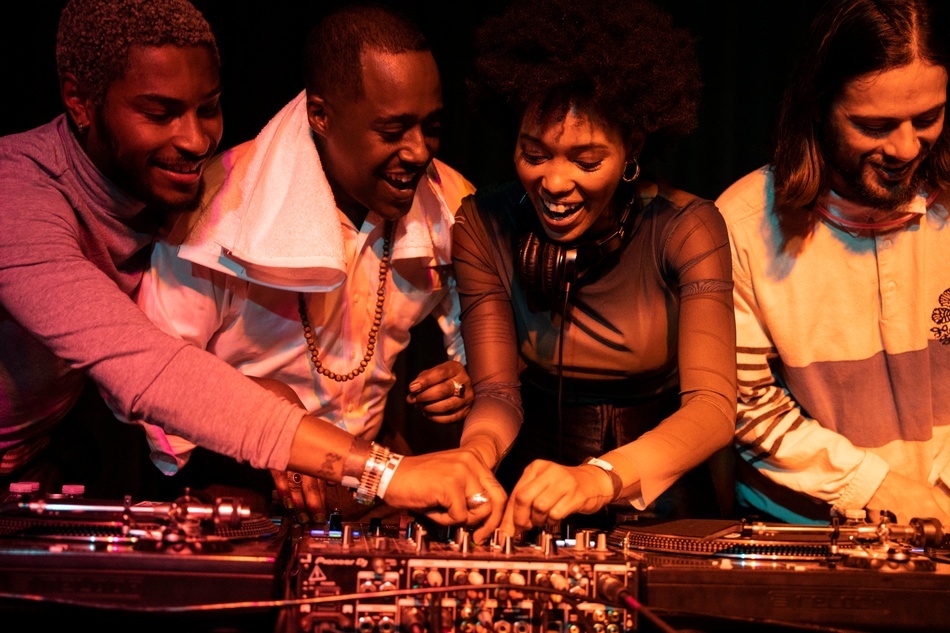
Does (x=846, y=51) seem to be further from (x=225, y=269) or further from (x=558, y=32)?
(x=225, y=269)

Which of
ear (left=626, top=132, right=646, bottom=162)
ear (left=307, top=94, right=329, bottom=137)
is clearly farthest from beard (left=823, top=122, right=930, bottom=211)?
ear (left=307, top=94, right=329, bottom=137)

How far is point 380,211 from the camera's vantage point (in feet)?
Result: 6.69

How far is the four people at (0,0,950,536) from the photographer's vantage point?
69.1 inches

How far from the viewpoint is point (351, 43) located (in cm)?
198

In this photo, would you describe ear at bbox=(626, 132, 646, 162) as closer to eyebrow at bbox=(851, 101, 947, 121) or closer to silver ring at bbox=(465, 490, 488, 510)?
eyebrow at bbox=(851, 101, 947, 121)

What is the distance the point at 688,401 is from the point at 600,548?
449 millimetres

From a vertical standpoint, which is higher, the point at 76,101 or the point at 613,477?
the point at 76,101

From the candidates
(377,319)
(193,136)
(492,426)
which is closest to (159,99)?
(193,136)

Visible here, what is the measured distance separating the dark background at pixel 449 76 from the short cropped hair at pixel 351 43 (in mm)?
775

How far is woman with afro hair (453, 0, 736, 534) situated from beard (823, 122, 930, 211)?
12.2 inches

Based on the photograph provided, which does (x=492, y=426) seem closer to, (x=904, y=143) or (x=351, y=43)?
(x=351, y=43)

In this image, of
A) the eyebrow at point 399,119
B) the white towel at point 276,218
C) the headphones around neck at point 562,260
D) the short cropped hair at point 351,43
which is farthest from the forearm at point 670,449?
the short cropped hair at point 351,43

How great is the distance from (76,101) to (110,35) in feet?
0.51

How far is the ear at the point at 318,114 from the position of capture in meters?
2.03
